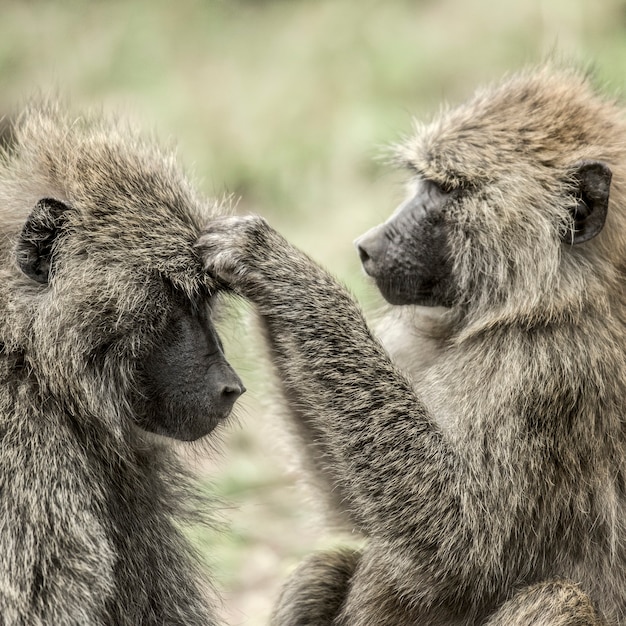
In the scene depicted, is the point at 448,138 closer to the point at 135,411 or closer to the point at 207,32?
the point at 135,411

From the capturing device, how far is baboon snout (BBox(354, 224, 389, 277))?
5020mm

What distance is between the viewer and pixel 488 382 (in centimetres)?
467

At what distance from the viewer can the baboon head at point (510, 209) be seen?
15.6ft

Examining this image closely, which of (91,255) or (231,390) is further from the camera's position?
(231,390)

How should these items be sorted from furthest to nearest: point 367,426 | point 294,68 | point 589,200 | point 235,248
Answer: point 294,68 → point 589,200 → point 367,426 → point 235,248

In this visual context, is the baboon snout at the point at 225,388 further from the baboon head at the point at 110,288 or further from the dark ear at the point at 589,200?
the dark ear at the point at 589,200

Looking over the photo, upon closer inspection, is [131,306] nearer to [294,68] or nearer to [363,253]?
[363,253]

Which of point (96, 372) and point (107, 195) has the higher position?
point (107, 195)

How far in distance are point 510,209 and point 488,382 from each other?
818 mm

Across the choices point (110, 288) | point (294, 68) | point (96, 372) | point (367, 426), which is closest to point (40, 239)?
point (110, 288)

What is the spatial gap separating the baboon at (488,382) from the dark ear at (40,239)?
0.63 meters

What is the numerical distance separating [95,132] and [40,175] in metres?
0.37

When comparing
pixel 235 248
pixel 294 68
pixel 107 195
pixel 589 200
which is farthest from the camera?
pixel 294 68

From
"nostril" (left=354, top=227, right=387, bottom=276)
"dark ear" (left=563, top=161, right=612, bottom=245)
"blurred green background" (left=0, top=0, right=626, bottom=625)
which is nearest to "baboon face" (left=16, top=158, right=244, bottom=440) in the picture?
"nostril" (left=354, top=227, right=387, bottom=276)
